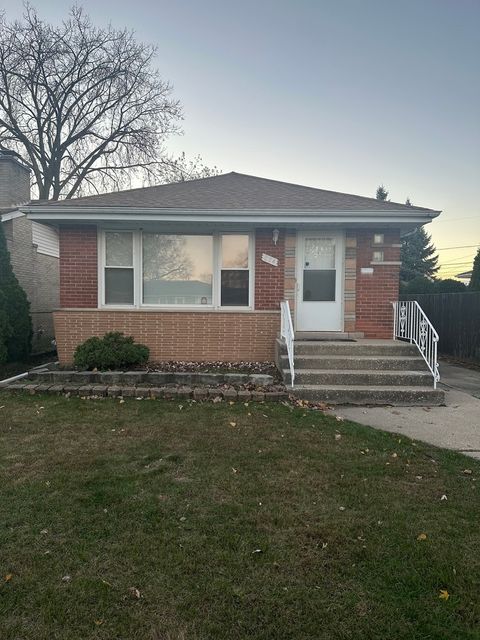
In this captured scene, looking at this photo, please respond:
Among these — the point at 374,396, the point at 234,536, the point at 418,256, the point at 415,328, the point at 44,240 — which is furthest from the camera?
the point at 418,256

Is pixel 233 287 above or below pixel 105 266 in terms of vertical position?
below

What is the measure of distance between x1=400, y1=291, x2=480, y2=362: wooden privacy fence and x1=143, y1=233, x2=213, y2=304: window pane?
7.12m

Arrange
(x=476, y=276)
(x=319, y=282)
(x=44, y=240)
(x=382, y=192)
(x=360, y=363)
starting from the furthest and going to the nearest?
(x=382, y=192)
(x=44, y=240)
(x=476, y=276)
(x=319, y=282)
(x=360, y=363)

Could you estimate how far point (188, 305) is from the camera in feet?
25.8

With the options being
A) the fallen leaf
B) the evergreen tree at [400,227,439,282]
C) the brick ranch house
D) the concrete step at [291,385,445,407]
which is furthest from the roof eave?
the evergreen tree at [400,227,439,282]

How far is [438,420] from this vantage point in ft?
16.7

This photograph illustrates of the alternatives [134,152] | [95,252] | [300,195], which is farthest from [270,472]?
[134,152]

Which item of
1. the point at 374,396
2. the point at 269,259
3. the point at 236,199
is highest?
the point at 236,199

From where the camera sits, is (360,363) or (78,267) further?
(78,267)

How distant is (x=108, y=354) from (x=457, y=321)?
9.37 m

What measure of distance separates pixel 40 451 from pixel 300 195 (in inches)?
267

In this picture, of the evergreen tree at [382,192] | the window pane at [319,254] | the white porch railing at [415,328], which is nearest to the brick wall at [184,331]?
the window pane at [319,254]

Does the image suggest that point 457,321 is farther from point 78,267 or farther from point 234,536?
point 234,536

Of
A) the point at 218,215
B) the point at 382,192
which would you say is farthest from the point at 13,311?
the point at 382,192
